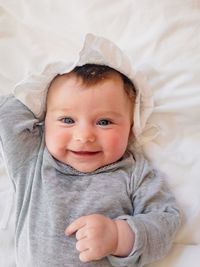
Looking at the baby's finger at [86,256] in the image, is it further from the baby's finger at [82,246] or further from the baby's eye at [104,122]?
the baby's eye at [104,122]

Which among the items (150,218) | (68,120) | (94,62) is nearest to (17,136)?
(68,120)

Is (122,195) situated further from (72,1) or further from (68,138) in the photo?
(72,1)

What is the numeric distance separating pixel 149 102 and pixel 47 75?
0.78 feet

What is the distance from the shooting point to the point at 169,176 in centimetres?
103

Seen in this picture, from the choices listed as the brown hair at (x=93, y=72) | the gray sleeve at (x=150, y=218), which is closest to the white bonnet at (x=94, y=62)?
the brown hair at (x=93, y=72)

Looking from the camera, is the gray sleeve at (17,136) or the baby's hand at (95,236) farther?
the gray sleeve at (17,136)

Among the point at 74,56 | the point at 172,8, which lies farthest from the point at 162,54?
the point at 74,56

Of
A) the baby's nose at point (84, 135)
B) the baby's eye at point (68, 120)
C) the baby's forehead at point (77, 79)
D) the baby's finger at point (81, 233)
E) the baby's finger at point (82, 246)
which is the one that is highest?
the baby's forehead at point (77, 79)

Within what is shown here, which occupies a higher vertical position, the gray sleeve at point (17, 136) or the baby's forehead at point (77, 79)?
the baby's forehead at point (77, 79)

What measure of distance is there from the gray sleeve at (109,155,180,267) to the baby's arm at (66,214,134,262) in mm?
16

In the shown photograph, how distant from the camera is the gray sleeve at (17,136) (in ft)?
3.35

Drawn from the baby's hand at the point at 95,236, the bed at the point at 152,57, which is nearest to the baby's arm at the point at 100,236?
the baby's hand at the point at 95,236

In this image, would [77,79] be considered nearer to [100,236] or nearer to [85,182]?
[85,182]

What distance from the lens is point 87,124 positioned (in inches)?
38.1
